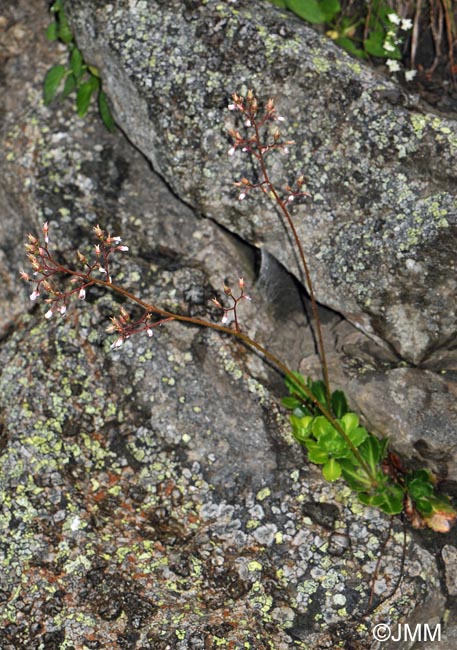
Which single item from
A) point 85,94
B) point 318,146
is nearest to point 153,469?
point 318,146

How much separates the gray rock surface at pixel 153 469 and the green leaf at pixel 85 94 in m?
0.16

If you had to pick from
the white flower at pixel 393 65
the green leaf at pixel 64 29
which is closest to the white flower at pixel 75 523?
the green leaf at pixel 64 29

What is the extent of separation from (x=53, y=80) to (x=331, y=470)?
3328mm

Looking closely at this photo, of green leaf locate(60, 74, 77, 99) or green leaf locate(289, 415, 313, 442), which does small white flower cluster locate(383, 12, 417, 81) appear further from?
green leaf locate(289, 415, 313, 442)

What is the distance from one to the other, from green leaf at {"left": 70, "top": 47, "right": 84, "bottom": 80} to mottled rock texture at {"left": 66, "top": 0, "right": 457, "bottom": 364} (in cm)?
28

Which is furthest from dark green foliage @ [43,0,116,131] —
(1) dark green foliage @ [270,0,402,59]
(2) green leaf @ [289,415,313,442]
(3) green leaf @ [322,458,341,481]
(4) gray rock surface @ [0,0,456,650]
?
(3) green leaf @ [322,458,341,481]

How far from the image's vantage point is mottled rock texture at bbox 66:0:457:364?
414 centimetres

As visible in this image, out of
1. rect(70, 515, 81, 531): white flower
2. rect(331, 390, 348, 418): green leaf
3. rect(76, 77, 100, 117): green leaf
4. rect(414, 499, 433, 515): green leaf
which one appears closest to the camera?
rect(70, 515, 81, 531): white flower

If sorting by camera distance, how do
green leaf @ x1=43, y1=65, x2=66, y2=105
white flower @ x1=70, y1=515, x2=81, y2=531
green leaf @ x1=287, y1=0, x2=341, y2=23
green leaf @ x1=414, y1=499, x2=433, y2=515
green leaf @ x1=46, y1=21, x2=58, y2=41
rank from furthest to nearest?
green leaf @ x1=46, y1=21, x2=58, y2=41, green leaf @ x1=43, y1=65, x2=66, y2=105, green leaf @ x1=287, y1=0, x2=341, y2=23, green leaf @ x1=414, y1=499, x2=433, y2=515, white flower @ x1=70, y1=515, x2=81, y2=531

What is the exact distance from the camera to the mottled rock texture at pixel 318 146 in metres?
4.14

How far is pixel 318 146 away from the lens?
4301 mm

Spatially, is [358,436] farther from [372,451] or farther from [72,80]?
[72,80]

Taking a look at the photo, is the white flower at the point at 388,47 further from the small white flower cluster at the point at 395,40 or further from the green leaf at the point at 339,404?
the green leaf at the point at 339,404

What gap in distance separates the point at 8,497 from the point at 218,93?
275 centimetres
